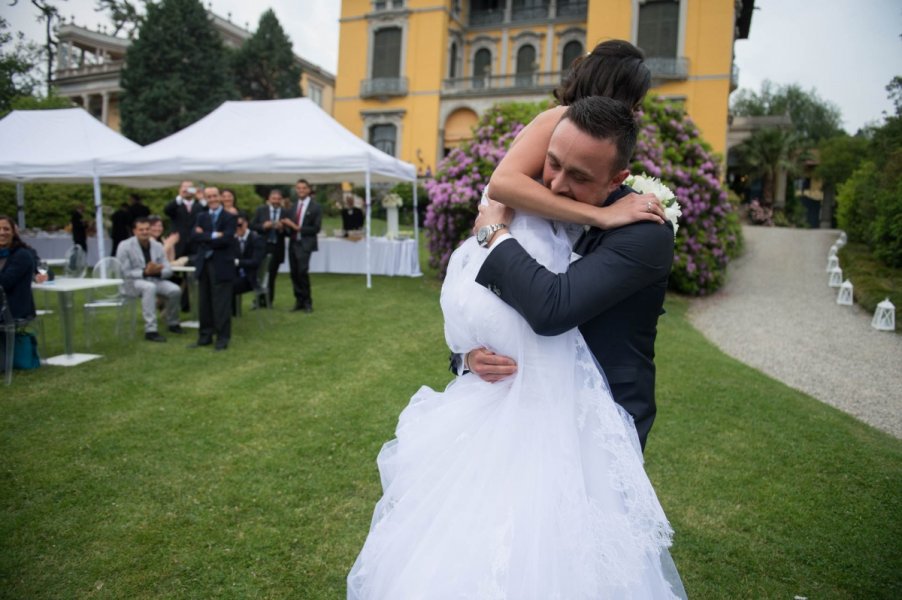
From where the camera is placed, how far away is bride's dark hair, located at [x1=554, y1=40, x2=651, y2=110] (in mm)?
1651

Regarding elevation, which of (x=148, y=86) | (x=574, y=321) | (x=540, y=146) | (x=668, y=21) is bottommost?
(x=574, y=321)

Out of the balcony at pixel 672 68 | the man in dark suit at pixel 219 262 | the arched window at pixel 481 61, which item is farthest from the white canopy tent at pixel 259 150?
the arched window at pixel 481 61

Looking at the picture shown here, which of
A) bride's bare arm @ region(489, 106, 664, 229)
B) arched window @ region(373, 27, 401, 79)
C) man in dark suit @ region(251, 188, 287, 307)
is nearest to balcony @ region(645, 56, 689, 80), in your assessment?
arched window @ region(373, 27, 401, 79)

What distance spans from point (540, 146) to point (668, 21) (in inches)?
1278

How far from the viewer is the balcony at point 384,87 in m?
34.7

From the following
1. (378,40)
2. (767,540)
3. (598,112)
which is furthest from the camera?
(378,40)

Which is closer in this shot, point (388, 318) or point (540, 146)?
point (540, 146)

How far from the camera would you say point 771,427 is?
204 inches

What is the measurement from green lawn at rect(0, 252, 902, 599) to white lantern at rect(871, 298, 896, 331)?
3.74 metres

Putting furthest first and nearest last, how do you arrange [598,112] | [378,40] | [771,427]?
1. [378,40]
2. [771,427]
3. [598,112]

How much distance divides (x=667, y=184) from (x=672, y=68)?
66.0 ft

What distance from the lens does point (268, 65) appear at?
37031 millimetres

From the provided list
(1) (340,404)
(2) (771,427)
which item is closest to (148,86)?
(1) (340,404)

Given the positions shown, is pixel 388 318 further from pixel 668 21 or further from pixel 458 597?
pixel 668 21
